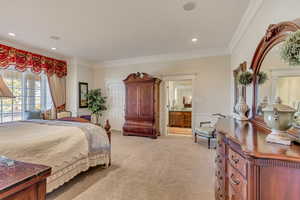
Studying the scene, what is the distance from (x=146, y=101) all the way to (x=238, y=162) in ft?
13.4

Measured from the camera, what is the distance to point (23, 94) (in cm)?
448

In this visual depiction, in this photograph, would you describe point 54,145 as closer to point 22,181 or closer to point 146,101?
point 22,181

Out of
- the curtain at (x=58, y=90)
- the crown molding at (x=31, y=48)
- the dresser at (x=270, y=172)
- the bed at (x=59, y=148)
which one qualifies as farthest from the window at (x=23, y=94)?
the dresser at (x=270, y=172)

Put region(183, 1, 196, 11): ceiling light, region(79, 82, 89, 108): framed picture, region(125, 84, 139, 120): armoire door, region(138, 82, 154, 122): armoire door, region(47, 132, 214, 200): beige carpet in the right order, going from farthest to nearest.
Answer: region(79, 82, 89, 108): framed picture → region(125, 84, 139, 120): armoire door → region(138, 82, 154, 122): armoire door → region(183, 1, 196, 11): ceiling light → region(47, 132, 214, 200): beige carpet

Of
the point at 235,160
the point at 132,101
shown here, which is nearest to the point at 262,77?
the point at 235,160

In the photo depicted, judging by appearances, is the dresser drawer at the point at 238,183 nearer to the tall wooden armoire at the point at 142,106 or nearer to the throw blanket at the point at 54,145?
the throw blanket at the point at 54,145

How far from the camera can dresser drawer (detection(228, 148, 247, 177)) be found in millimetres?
1005

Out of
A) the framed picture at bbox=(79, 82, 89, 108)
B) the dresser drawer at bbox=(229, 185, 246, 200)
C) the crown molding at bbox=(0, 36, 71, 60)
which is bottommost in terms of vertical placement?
the dresser drawer at bbox=(229, 185, 246, 200)

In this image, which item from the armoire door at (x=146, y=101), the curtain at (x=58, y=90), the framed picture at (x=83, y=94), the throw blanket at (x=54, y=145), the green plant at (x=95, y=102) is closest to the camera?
the throw blanket at (x=54, y=145)

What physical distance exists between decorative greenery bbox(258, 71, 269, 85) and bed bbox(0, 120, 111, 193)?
263cm

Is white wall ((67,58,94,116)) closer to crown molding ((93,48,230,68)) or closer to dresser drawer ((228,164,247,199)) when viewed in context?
crown molding ((93,48,230,68))

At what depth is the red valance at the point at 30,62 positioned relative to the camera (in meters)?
3.85

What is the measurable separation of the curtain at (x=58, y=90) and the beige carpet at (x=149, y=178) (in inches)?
113

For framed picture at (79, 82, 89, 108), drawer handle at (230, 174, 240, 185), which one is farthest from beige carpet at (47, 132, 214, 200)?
framed picture at (79, 82, 89, 108)
